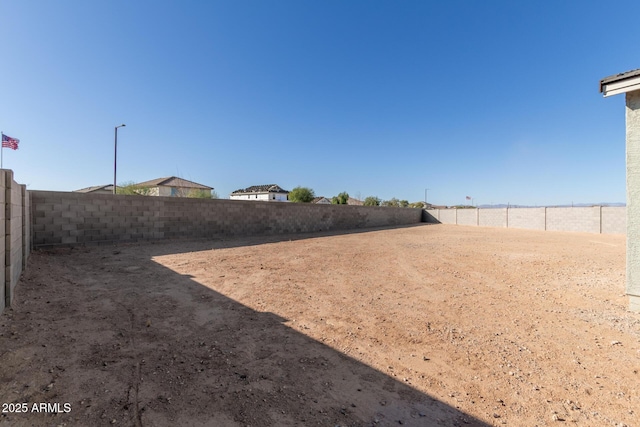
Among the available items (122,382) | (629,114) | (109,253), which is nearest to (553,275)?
(629,114)

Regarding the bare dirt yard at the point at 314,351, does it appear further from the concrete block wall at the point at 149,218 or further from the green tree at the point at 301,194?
the green tree at the point at 301,194

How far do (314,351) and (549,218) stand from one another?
2665 cm

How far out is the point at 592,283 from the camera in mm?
5762

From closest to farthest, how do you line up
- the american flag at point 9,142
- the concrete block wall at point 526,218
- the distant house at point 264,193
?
the american flag at point 9,142 → the concrete block wall at point 526,218 → the distant house at point 264,193

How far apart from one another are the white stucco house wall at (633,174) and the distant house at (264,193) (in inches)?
1806

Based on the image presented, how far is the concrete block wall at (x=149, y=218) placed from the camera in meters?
8.16

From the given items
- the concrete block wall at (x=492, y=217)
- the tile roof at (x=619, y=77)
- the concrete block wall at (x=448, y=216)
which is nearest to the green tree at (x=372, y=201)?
the concrete block wall at (x=448, y=216)

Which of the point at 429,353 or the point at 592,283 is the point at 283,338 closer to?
the point at 429,353

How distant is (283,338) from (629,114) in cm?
570

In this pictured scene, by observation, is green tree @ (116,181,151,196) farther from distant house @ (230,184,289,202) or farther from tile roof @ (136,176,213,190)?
distant house @ (230,184,289,202)

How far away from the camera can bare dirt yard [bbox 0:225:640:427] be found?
213 cm

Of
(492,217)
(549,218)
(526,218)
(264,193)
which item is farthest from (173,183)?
(549,218)

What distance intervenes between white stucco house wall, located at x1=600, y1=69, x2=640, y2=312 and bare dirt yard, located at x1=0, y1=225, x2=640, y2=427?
48cm

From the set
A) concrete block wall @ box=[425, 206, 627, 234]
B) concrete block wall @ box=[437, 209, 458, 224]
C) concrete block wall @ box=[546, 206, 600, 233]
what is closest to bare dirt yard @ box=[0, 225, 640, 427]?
concrete block wall @ box=[425, 206, 627, 234]
